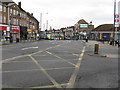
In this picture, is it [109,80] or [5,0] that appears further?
[5,0]

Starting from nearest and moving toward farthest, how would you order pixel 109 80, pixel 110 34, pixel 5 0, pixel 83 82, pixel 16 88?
pixel 16 88
pixel 83 82
pixel 109 80
pixel 5 0
pixel 110 34

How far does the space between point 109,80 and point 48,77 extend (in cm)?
249

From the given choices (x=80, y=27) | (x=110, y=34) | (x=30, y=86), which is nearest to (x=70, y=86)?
(x=30, y=86)

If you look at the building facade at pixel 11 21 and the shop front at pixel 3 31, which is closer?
the shop front at pixel 3 31

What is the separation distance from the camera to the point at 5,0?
4812 cm

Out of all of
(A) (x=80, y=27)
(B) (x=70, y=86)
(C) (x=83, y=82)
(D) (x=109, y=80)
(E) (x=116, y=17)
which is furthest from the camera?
(A) (x=80, y=27)

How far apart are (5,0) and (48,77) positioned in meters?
47.9

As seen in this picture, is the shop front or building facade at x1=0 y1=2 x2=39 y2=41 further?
building facade at x1=0 y1=2 x2=39 y2=41

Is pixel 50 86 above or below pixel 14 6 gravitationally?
below

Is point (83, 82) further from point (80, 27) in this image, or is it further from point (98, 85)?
point (80, 27)

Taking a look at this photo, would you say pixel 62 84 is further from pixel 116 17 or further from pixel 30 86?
pixel 116 17

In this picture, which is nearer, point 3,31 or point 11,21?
point 3,31

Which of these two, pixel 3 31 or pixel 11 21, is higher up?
pixel 11 21

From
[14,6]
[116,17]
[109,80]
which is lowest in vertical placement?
[109,80]
